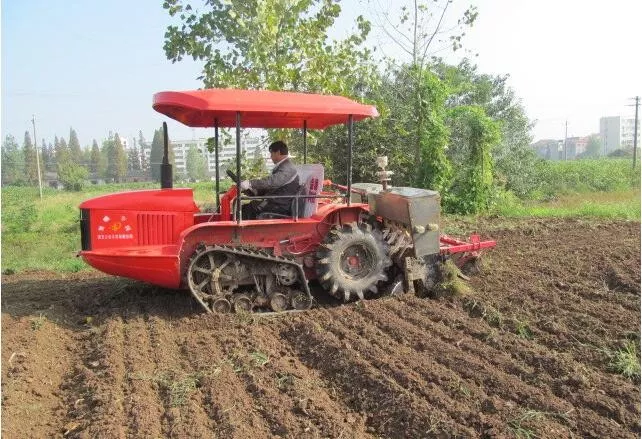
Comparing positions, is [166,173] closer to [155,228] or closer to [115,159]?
[155,228]

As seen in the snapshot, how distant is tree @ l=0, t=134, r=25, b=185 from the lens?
41.4m

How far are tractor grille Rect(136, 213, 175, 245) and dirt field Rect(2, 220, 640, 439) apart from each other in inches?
28.7

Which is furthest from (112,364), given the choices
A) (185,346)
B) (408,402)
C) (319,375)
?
(408,402)

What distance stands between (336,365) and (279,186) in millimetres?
2165

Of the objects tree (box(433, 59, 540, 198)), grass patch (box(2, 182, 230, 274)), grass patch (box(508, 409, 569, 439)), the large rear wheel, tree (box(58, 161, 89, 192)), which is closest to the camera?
grass patch (box(508, 409, 569, 439))

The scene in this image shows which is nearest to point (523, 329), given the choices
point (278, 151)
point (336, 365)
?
point (336, 365)

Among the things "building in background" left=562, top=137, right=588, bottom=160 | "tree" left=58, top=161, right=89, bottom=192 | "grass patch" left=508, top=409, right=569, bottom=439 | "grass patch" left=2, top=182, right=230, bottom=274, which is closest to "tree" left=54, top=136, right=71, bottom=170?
"tree" left=58, top=161, right=89, bottom=192

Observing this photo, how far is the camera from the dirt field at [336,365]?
10.3 ft

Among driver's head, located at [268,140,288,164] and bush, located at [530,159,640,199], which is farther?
bush, located at [530,159,640,199]

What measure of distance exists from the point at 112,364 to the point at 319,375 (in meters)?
1.56

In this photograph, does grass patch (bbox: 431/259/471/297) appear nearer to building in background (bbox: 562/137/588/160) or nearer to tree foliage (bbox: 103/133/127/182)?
tree foliage (bbox: 103/133/127/182)

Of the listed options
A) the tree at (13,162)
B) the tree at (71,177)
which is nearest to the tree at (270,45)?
the tree at (71,177)

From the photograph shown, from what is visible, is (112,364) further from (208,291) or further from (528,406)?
(528,406)

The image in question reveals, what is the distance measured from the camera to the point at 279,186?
5500 mm
